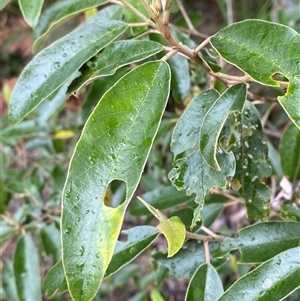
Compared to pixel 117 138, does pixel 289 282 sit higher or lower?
lower

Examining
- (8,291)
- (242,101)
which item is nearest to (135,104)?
(242,101)

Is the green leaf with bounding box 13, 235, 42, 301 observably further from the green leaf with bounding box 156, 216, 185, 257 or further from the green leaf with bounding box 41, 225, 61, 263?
the green leaf with bounding box 156, 216, 185, 257

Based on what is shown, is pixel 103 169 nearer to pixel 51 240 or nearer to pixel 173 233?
pixel 173 233

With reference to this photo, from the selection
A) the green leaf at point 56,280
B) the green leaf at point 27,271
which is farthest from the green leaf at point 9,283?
the green leaf at point 56,280

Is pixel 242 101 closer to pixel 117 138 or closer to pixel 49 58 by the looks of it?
pixel 117 138

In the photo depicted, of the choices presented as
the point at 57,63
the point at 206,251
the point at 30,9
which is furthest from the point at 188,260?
the point at 30,9
